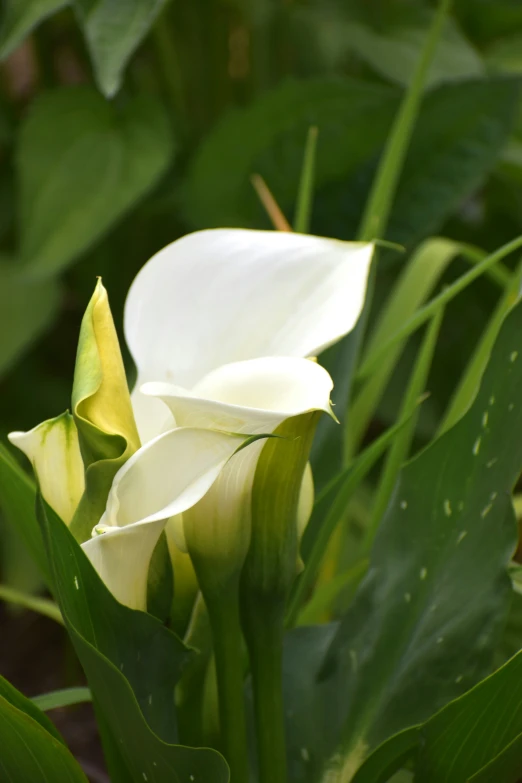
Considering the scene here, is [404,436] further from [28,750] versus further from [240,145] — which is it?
[240,145]

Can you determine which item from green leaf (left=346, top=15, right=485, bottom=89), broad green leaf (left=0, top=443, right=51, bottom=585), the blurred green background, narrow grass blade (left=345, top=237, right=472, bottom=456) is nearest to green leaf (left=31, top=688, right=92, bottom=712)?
broad green leaf (left=0, top=443, right=51, bottom=585)

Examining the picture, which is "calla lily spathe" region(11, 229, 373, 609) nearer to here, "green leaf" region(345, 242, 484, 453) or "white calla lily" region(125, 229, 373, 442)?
"white calla lily" region(125, 229, 373, 442)

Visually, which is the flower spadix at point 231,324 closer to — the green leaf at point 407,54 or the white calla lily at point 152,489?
the white calla lily at point 152,489

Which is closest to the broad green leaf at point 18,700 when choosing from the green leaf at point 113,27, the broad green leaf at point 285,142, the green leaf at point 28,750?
the green leaf at point 28,750

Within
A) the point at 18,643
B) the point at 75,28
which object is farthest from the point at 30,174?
the point at 18,643

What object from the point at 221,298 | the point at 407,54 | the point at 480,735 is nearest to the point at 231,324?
the point at 221,298

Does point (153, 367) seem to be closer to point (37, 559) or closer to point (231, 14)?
point (37, 559)

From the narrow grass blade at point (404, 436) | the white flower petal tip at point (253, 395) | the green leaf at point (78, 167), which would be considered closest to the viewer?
Result: the white flower petal tip at point (253, 395)
